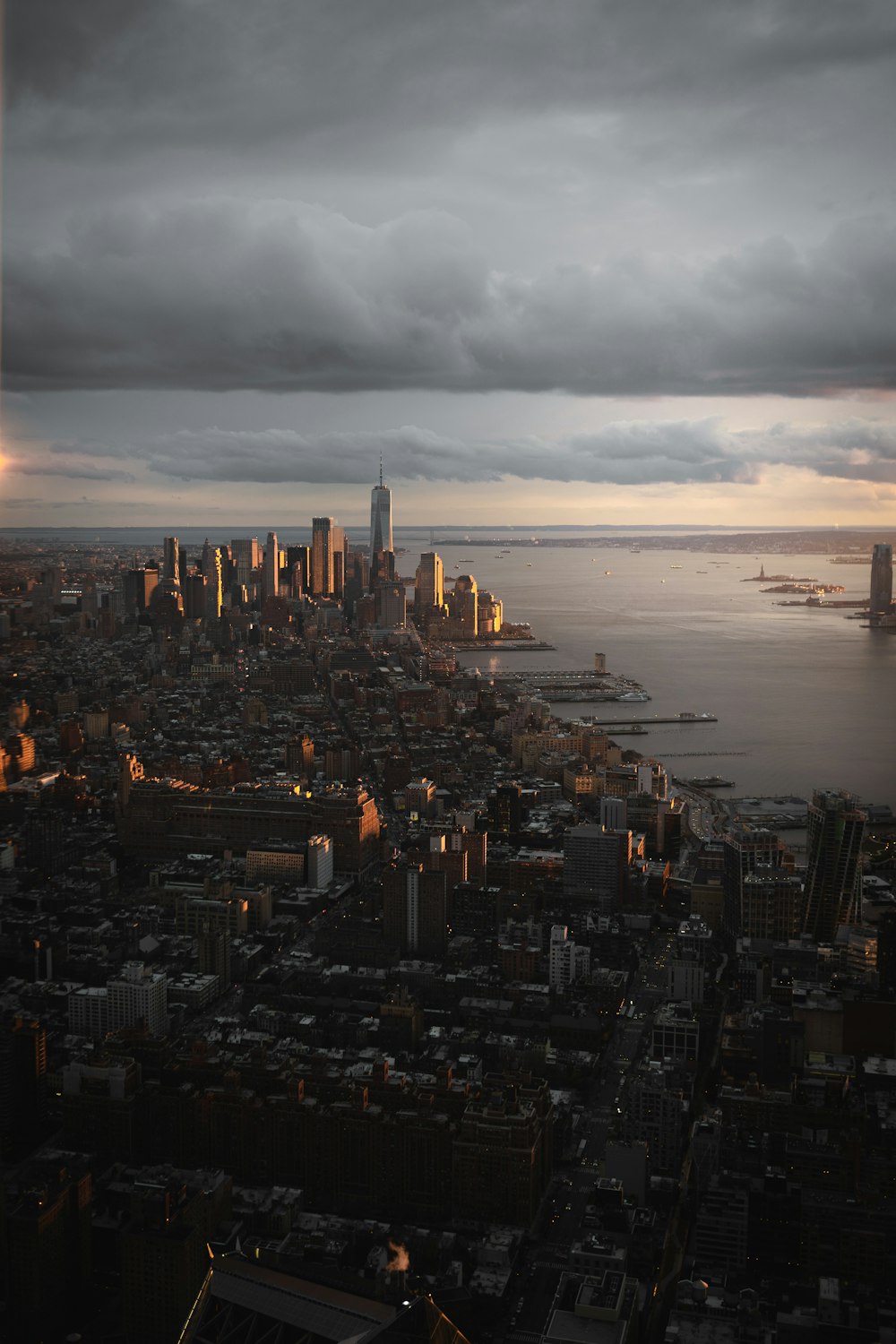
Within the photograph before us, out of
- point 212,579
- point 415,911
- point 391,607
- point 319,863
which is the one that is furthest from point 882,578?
point 391,607

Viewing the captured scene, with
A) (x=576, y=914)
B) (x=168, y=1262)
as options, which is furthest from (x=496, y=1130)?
(x=576, y=914)

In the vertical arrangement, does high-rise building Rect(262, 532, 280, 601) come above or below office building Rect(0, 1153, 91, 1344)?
above

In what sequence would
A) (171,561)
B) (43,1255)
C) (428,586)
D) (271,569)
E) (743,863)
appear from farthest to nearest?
(428,586) < (271,569) < (171,561) < (743,863) < (43,1255)

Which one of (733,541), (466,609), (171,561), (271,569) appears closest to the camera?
(733,541)

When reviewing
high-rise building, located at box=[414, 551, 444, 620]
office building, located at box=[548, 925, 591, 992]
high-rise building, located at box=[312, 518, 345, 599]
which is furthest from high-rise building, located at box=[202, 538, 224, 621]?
office building, located at box=[548, 925, 591, 992]

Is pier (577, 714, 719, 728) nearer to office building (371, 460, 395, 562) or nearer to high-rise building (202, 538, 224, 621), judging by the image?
office building (371, 460, 395, 562)

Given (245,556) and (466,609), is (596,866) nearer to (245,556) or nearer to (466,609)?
(245,556)
